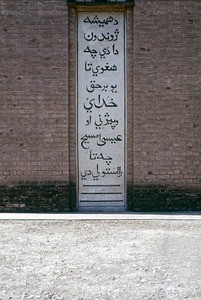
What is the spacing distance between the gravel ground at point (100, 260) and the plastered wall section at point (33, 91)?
3.93ft

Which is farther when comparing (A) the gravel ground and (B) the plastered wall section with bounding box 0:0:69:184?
(B) the plastered wall section with bounding box 0:0:69:184

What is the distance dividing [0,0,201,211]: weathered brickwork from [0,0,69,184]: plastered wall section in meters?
0.02

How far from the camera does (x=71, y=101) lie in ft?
27.9

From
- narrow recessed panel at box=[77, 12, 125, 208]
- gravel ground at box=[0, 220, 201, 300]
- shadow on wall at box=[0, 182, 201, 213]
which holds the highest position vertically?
narrow recessed panel at box=[77, 12, 125, 208]

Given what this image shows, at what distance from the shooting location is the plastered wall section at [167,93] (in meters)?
8.32

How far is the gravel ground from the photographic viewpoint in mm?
4512

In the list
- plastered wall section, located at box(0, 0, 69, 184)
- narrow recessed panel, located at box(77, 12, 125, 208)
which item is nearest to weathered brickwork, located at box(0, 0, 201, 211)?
plastered wall section, located at box(0, 0, 69, 184)

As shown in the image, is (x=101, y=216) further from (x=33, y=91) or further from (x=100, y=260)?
(x=100, y=260)

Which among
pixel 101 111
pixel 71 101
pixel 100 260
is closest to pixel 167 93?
pixel 101 111

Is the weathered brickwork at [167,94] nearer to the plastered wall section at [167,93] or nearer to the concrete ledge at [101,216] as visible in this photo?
the plastered wall section at [167,93]

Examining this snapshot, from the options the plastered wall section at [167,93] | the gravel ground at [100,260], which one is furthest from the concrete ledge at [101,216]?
the plastered wall section at [167,93]

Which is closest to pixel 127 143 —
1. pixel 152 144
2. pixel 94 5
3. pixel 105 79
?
pixel 152 144

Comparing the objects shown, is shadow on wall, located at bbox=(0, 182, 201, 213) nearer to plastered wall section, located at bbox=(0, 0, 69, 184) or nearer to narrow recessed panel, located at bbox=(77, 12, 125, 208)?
plastered wall section, located at bbox=(0, 0, 69, 184)

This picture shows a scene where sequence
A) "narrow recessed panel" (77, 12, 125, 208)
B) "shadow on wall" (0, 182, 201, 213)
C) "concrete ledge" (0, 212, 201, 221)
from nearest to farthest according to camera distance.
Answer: "concrete ledge" (0, 212, 201, 221) < "shadow on wall" (0, 182, 201, 213) < "narrow recessed panel" (77, 12, 125, 208)
